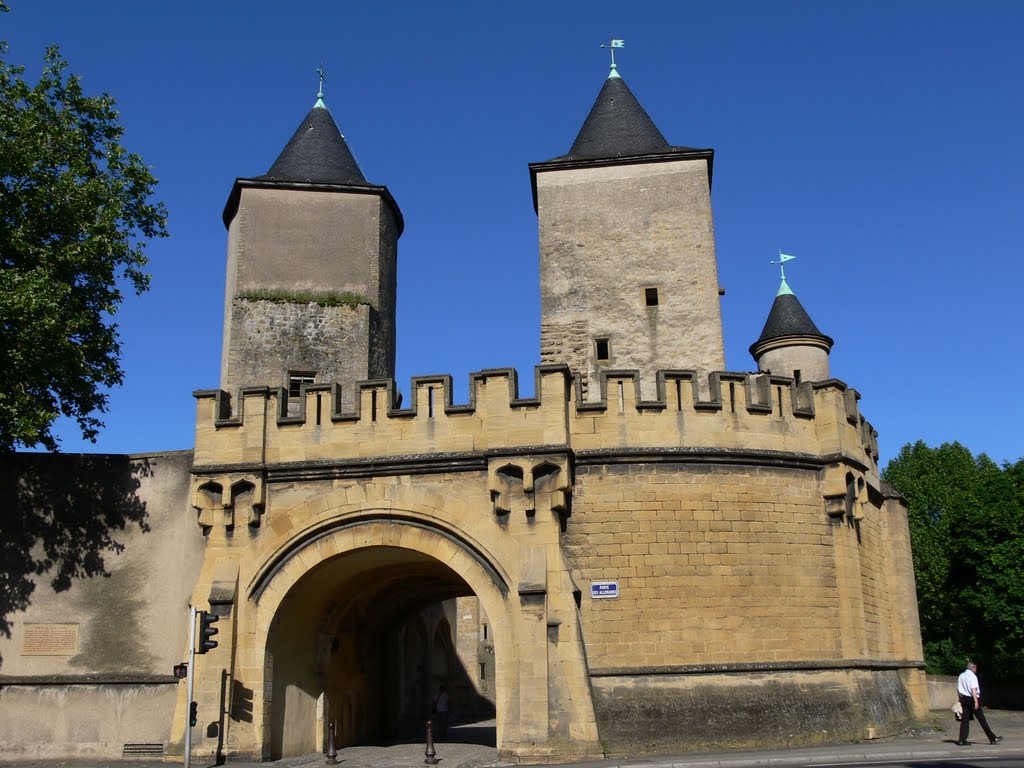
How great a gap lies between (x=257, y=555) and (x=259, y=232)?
986cm

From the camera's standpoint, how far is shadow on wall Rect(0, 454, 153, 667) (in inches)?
676

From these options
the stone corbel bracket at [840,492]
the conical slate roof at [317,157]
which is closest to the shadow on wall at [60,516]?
the conical slate roof at [317,157]

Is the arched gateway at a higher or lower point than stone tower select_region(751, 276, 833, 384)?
lower

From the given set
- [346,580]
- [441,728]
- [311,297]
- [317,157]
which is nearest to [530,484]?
[346,580]

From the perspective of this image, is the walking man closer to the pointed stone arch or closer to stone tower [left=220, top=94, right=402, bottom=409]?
the pointed stone arch

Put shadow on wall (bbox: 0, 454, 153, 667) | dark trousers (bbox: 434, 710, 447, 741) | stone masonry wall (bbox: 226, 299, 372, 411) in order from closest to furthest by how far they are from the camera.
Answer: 1. shadow on wall (bbox: 0, 454, 153, 667)
2. stone masonry wall (bbox: 226, 299, 372, 411)
3. dark trousers (bbox: 434, 710, 447, 741)

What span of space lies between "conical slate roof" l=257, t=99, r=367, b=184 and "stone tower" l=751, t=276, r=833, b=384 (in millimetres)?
10791

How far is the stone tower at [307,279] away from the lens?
886 inches

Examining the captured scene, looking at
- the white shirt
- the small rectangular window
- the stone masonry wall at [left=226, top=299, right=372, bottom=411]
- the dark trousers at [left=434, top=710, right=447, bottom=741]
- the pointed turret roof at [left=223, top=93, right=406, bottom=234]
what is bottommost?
the dark trousers at [left=434, top=710, right=447, bottom=741]

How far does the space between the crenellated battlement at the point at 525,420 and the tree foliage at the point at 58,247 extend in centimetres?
255

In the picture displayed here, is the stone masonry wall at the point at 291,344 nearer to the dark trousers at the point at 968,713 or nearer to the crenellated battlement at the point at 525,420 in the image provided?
the crenellated battlement at the point at 525,420

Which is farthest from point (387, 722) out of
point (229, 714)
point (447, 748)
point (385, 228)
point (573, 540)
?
point (385, 228)

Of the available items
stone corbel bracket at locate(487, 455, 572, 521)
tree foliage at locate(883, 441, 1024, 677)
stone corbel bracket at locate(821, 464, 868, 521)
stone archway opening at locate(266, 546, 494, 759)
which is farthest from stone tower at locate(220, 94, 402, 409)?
tree foliage at locate(883, 441, 1024, 677)

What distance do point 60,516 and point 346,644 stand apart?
231 inches
